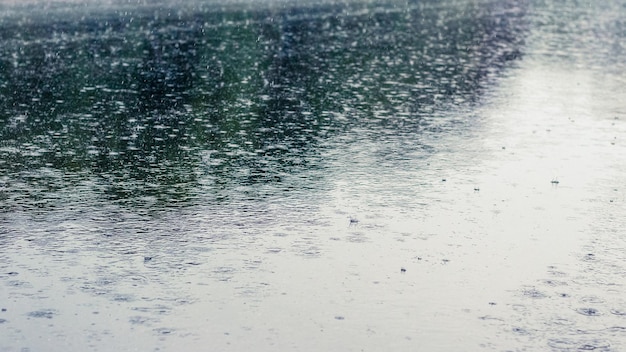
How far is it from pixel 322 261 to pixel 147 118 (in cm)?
816

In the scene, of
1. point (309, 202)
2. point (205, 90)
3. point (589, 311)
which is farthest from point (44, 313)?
point (205, 90)

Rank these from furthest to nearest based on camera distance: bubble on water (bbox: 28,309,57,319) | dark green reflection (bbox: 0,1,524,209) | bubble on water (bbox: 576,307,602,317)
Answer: dark green reflection (bbox: 0,1,524,209)
bubble on water (bbox: 576,307,602,317)
bubble on water (bbox: 28,309,57,319)

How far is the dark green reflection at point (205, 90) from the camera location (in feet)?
46.0

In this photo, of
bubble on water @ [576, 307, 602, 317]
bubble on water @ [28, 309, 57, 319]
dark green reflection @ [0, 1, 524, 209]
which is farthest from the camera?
dark green reflection @ [0, 1, 524, 209]

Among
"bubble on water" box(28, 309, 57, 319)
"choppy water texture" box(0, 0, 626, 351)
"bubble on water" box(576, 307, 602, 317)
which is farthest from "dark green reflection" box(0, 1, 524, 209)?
"bubble on water" box(576, 307, 602, 317)

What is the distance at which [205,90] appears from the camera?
20.8 metres

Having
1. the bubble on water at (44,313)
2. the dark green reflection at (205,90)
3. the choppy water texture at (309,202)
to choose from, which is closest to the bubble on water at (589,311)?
the choppy water texture at (309,202)

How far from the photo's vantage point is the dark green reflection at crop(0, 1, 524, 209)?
46.0 ft

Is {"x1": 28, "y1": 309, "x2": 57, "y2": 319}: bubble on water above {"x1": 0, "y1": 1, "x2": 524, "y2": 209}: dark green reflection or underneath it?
above

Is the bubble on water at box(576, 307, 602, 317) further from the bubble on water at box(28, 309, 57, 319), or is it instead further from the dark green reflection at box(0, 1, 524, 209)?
the dark green reflection at box(0, 1, 524, 209)

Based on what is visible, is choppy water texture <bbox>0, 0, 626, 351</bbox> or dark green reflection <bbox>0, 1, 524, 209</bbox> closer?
choppy water texture <bbox>0, 0, 626, 351</bbox>

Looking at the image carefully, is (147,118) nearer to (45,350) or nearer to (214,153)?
(214,153)

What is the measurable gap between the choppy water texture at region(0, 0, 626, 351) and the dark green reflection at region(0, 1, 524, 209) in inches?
3.2

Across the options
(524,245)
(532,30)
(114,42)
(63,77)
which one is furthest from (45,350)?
(532,30)
